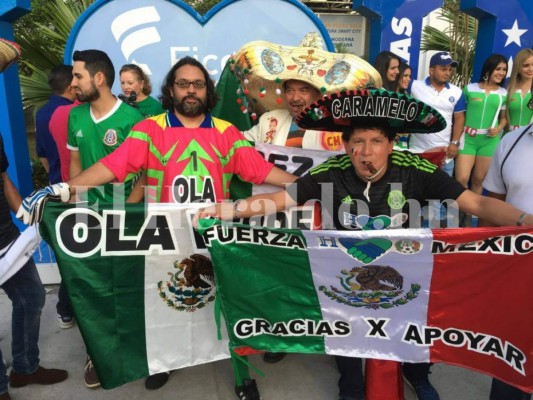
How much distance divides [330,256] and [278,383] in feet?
3.75

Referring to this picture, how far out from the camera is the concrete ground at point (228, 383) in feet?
9.44

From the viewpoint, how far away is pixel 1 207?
2613 millimetres

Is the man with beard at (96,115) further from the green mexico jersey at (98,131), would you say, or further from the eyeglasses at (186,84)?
the eyeglasses at (186,84)

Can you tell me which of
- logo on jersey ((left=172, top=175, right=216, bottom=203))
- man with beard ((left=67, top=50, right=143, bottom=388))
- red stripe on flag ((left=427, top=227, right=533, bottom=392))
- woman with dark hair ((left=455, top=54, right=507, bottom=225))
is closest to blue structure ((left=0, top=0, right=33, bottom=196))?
man with beard ((left=67, top=50, right=143, bottom=388))

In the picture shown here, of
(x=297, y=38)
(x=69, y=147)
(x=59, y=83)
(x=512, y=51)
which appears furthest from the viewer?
(x=512, y=51)

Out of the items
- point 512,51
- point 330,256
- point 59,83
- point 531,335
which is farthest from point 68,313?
point 512,51

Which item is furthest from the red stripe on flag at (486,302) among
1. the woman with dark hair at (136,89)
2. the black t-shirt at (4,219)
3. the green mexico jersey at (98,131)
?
the woman with dark hair at (136,89)

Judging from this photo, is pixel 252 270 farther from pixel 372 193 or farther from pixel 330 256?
pixel 372 193

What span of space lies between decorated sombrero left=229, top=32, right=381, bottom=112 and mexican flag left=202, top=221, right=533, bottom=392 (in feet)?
4.49

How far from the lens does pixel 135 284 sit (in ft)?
8.36

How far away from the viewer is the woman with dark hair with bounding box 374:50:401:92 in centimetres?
499

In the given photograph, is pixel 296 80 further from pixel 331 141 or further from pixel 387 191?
pixel 387 191

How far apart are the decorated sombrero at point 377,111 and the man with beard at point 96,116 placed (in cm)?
132

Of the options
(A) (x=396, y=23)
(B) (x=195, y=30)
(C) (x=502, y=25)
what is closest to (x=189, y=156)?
(B) (x=195, y=30)
